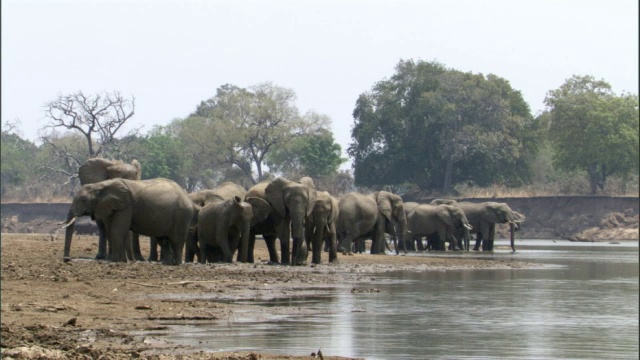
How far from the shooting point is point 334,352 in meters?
14.2

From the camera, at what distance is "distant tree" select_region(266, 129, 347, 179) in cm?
9556

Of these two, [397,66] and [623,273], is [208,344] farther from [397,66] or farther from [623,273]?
[397,66]

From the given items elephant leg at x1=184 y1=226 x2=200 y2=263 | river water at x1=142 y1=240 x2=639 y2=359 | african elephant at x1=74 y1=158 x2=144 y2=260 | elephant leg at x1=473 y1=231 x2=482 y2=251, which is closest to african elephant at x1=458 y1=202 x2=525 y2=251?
elephant leg at x1=473 y1=231 x2=482 y2=251

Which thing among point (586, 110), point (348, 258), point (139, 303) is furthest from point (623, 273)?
point (586, 110)

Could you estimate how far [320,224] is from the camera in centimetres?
3023

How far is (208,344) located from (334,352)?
4.83ft

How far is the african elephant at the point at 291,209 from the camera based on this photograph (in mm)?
28578

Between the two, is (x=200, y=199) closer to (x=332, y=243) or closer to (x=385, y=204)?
(x=332, y=243)

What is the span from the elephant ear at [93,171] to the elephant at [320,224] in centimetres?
505

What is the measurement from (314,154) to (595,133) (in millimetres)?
24698

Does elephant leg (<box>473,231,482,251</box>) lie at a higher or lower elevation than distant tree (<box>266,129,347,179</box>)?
lower

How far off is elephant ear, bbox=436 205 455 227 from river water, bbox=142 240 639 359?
20599 millimetres

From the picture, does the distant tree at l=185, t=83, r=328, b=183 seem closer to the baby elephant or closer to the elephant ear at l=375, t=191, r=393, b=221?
the elephant ear at l=375, t=191, r=393, b=221

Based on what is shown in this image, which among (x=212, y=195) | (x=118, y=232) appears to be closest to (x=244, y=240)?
(x=212, y=195)
